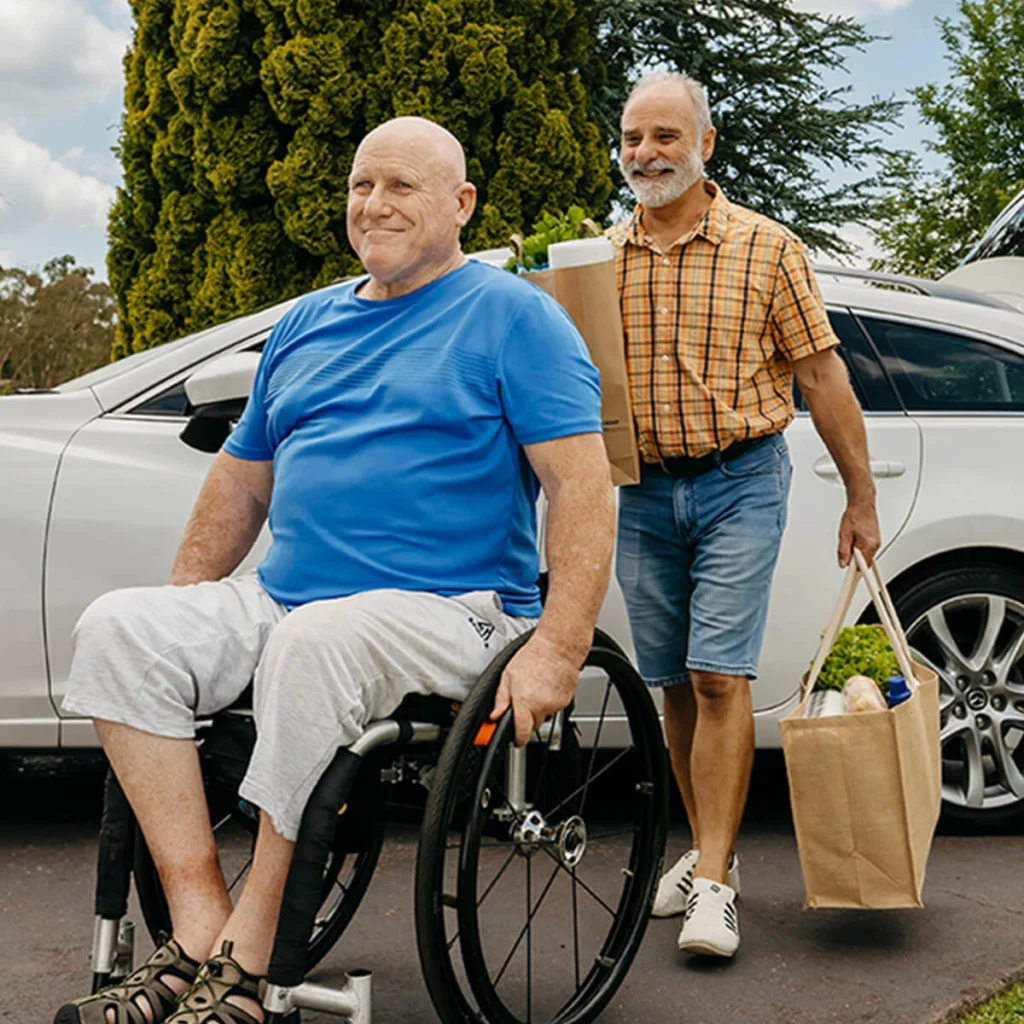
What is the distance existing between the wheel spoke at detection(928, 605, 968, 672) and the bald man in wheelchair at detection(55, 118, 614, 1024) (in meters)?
1.72

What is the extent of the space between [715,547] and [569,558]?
81 cm

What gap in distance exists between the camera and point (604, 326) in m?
2.98

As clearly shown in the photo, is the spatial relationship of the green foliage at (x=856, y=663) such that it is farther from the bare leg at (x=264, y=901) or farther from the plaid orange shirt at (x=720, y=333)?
the bare leg at (x=264, y=901)

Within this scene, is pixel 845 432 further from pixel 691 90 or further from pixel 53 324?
pixel 53 324

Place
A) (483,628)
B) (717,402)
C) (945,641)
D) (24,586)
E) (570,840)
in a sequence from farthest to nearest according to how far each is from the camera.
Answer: (945,641) → (24,586) → (717,402) → (570,840) → (483,628)

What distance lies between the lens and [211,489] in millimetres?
2869

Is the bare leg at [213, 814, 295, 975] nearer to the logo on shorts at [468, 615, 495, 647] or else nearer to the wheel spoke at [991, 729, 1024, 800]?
the logo on shorts at [468, 615, 495, 647]

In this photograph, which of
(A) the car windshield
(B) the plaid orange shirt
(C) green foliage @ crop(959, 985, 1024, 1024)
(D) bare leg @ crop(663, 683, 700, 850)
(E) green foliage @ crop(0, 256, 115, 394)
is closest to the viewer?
(C) green foliage @ crop(959, 985, 1024, 1024)

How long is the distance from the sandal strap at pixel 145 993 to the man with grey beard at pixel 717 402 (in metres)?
1.25

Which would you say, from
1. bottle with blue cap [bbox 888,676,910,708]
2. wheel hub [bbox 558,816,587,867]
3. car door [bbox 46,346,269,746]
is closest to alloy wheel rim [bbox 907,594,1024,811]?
bottle with blue cap [bbox 888,676,910,708]

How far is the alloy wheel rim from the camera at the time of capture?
159 inches

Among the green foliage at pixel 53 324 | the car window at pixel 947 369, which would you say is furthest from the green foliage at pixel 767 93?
the green foliage at pixel 53 324

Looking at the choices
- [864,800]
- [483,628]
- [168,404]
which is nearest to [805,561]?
[864,800]

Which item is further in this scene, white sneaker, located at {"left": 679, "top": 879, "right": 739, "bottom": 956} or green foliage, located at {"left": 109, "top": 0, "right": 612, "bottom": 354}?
green foliage, located at {"left": 109, "top": 0, "right": 612, "bottom": 354}
